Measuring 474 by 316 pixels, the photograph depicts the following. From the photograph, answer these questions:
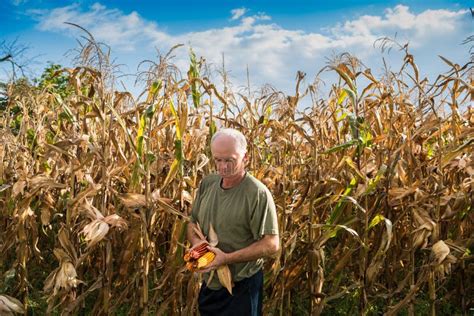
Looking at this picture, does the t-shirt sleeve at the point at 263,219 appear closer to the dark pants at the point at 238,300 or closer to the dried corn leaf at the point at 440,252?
the dark pants at the point at 238,300

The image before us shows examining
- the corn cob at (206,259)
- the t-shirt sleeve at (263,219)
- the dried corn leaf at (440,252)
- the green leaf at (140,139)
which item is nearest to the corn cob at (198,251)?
the corn cob at (206,259)

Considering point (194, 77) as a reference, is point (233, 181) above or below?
below

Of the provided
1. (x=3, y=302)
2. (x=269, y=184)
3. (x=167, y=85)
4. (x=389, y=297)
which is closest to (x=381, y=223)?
(x=389, y=297)

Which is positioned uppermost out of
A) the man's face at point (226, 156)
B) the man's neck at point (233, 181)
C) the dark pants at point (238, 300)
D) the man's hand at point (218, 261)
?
the man's face at point (226, 156)

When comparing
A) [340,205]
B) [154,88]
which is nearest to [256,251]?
[340,205]

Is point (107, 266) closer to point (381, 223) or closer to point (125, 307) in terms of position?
point (125, 307)

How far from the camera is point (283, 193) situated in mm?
4266

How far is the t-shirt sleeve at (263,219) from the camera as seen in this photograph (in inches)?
118

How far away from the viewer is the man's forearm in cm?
296

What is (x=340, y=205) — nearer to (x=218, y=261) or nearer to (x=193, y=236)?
Result: (x=193, y=236)

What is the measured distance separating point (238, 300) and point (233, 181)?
63cm

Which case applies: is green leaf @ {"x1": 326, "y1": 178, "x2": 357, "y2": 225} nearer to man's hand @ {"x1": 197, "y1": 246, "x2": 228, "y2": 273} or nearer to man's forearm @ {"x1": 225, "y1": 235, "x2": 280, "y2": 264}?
man's forearm @ {"x1": 225, "y1": 235, "x2": 280, "y2": 264}

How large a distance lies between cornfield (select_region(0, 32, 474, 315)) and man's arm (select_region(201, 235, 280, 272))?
109 centimetres

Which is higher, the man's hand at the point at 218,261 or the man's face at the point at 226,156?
the man's face at the point at 226,156
